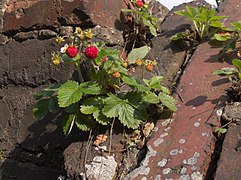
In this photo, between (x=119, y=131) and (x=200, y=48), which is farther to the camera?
(x=200, y=48)

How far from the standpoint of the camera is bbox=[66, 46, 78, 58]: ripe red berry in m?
1.50

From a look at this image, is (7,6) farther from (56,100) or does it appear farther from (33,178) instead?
(33,178)

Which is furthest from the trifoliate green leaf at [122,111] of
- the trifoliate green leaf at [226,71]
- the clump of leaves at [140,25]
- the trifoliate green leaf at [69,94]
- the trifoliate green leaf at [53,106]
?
the clump of leaves at [140,25]

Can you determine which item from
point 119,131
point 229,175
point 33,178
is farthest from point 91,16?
point 229,175

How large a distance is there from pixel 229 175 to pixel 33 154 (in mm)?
887

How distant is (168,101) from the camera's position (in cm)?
154

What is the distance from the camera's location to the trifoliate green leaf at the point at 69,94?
1.46 metres

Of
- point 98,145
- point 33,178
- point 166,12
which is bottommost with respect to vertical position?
point 33,178

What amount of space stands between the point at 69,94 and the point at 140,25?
71 centimetres

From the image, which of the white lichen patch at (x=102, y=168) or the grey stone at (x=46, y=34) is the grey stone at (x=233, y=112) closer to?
the white lichen patch at (x=102, y=168)

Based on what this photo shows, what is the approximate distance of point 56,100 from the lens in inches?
64.0

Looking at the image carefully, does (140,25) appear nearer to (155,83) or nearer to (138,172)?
(155,83)

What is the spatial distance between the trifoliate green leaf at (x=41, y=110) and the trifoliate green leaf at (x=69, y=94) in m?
0.13

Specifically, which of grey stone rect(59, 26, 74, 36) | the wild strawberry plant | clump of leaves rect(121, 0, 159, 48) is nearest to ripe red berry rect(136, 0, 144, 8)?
clump of leaves rect(121, 0, 159, 48)
